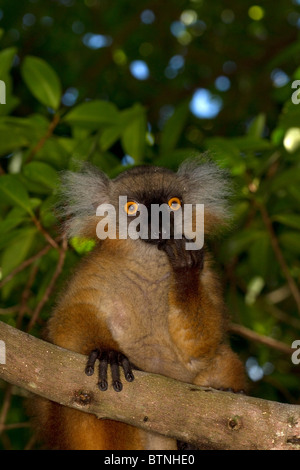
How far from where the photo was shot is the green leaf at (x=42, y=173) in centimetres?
554

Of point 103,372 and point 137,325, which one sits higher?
point 137,325

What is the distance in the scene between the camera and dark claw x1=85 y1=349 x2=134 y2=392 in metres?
3.82

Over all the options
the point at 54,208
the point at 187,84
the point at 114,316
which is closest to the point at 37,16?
the point at 187,84

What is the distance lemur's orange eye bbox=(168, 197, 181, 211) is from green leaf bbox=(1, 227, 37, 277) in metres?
1.46

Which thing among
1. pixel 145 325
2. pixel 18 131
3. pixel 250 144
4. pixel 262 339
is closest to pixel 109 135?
pixel 18 131

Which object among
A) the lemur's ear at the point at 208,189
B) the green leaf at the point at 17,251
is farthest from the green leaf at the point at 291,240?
the green leaf at the point at 17,251

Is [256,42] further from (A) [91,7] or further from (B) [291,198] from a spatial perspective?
(B) [291,198]

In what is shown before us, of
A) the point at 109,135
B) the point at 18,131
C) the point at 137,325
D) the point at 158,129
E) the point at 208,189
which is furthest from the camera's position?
the point at 158,129

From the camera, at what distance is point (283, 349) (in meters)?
6.18

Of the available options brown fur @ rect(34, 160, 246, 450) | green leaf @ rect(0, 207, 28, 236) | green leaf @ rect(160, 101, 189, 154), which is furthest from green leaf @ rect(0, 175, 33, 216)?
green leaf @ rect(160, 101, 189, 154)

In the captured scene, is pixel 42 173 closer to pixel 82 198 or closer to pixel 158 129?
pixel 82 198

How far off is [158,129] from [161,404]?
6822mm

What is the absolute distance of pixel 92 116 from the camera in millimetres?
5762
